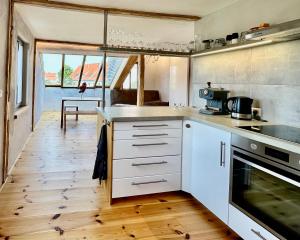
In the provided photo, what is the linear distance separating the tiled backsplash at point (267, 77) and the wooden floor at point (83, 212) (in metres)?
1.11

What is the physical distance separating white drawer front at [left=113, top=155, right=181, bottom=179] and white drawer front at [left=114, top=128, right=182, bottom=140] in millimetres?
217

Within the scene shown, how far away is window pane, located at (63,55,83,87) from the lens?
9.85 meters

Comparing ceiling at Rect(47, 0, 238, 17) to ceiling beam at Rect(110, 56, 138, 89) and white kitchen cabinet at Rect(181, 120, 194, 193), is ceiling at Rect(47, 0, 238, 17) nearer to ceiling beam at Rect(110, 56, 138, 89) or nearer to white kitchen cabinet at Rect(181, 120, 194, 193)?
white kitchen cabinet at Rect(181, 120, 194, 193)

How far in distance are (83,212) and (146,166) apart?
706 millimetres

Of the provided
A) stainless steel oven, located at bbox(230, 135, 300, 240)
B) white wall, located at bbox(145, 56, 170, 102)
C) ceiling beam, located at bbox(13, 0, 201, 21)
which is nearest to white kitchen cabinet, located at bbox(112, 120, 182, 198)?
stainless steel oven, located at bbox(230, 135, 300, 240)

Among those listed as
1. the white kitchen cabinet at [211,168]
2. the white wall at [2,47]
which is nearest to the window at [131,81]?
the white wall at [2,47]

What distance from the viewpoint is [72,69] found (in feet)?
33.8

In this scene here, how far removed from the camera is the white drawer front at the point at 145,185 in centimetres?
262

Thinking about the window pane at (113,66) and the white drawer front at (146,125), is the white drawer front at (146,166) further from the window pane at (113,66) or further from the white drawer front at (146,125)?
the window pane at (113,66)

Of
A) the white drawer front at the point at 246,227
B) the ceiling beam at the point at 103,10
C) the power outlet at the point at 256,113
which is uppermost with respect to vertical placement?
the ceiling beam at the point at 103,10

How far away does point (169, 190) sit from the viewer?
9.23 ft

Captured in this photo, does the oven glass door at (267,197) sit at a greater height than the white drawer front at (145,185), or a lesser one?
greater

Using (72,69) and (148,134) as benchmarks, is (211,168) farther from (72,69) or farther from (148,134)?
(72,69)

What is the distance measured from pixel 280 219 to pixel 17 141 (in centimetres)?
377
